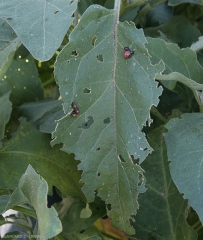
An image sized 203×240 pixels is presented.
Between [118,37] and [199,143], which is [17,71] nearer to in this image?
[118,37]

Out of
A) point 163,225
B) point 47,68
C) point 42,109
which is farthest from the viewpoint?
point 47,68

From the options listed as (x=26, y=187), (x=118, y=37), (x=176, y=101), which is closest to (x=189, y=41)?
(x=176, y=101)

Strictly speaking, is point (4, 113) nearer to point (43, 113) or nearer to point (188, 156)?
point (43, 113)

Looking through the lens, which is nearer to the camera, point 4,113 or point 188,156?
point 188,156

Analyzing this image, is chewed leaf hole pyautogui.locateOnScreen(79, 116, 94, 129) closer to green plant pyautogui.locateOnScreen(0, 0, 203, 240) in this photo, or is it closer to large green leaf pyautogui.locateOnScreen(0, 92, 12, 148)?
green plant pyautogui.locateOnScreen(0, 0, 203, 240)

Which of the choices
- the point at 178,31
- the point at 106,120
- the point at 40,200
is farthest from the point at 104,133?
the point at 178,31
